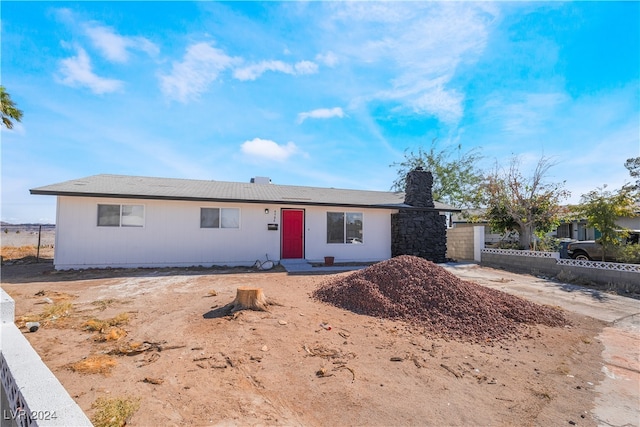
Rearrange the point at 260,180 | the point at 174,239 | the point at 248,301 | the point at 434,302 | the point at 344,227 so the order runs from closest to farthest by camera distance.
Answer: the point at 248,301, the point at 434,302, the point at 174,239, the point at 344,227, the point at 260,180

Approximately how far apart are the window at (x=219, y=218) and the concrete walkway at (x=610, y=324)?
8.51 meters

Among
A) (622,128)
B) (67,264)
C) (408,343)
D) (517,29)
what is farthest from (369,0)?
(67,264)

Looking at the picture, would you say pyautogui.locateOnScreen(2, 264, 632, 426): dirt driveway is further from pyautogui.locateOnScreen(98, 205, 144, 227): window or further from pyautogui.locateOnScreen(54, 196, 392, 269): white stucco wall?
pyautogui.locateOnScreen(98, 205, 144, 227): window

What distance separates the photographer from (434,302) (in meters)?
5.48

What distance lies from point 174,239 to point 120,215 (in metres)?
1.87

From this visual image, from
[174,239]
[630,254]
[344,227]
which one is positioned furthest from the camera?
[344,227]

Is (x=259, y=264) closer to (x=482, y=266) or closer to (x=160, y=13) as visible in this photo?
(x=160, y=13)

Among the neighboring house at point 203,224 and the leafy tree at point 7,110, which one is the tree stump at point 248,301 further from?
the leafy tree at point 7,110

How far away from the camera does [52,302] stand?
5812 millimetres

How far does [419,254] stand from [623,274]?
617 cm

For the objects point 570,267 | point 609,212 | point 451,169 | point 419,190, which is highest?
point 451,169

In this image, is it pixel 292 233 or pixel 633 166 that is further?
pixel 633 166

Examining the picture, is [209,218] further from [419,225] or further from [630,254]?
[630,254]

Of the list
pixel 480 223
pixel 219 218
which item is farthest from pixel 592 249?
pixel 219 218
